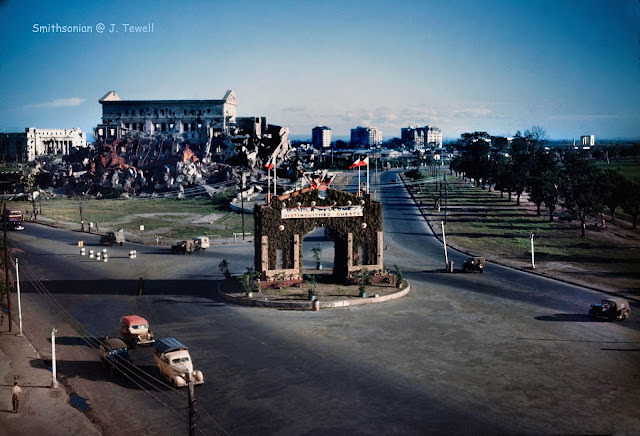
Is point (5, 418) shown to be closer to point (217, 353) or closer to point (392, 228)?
point (217, 353)

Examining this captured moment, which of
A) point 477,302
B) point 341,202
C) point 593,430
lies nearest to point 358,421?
point 593,430

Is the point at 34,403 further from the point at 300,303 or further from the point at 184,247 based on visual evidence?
the point at 184,247

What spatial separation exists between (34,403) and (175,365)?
6.10 metres

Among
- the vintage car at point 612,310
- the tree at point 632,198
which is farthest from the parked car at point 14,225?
the tree at point 632,198

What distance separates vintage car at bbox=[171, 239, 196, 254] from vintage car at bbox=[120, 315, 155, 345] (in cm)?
3061

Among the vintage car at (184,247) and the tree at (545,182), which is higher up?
the tree at (545,182)

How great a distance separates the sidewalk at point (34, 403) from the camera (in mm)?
23719

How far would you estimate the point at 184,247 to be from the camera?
6456 cm

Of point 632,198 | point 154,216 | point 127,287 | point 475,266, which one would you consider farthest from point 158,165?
point 475,266

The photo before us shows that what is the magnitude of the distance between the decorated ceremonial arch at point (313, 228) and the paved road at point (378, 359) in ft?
16.1

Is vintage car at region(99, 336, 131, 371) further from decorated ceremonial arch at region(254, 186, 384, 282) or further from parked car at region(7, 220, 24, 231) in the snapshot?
parked car at region(7, 220, 24, 231)

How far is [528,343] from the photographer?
33.6m

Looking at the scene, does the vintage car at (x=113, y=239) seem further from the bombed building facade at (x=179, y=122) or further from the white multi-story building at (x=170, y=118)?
the white multi-story building at (x=170, y=118)

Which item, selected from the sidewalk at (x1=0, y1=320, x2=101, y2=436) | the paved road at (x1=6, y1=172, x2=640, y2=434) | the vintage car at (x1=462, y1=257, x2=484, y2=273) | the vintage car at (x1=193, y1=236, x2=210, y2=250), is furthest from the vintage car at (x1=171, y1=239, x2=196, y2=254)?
the sidewalk at (x1=0, y1=320, x2=101, y2=436)
